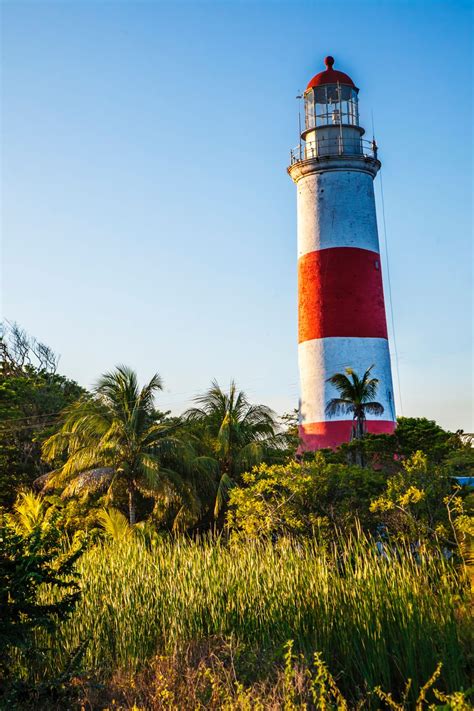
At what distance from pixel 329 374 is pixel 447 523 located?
9.85m

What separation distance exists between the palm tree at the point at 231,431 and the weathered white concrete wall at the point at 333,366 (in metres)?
2.40

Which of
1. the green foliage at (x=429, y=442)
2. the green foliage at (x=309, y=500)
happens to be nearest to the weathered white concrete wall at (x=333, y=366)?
the green foliage at (x=429, y=442)

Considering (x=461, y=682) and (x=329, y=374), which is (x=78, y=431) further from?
(x=461, y=682)

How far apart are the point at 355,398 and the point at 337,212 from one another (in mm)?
5648

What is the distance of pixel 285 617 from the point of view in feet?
31.1

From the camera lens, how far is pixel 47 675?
9.89 m

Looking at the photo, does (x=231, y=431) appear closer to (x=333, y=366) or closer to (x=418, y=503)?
(x=333, y=366)

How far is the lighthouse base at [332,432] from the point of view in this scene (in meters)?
24.1

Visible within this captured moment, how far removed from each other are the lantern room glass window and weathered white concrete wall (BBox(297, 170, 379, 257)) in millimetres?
2465

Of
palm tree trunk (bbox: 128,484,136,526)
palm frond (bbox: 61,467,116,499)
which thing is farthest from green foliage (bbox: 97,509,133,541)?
palm frond (bbox: 61,467,116,499)

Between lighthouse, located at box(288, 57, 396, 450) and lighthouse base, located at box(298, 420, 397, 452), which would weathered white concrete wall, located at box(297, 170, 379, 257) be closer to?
lighthouse, located at box(288, 57, 396, 450)

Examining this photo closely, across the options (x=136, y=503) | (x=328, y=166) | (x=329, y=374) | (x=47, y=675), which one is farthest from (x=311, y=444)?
(x=47, y=675)

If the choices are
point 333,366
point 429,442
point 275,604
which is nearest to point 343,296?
point 333,366

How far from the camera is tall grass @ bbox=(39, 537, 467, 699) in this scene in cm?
838
